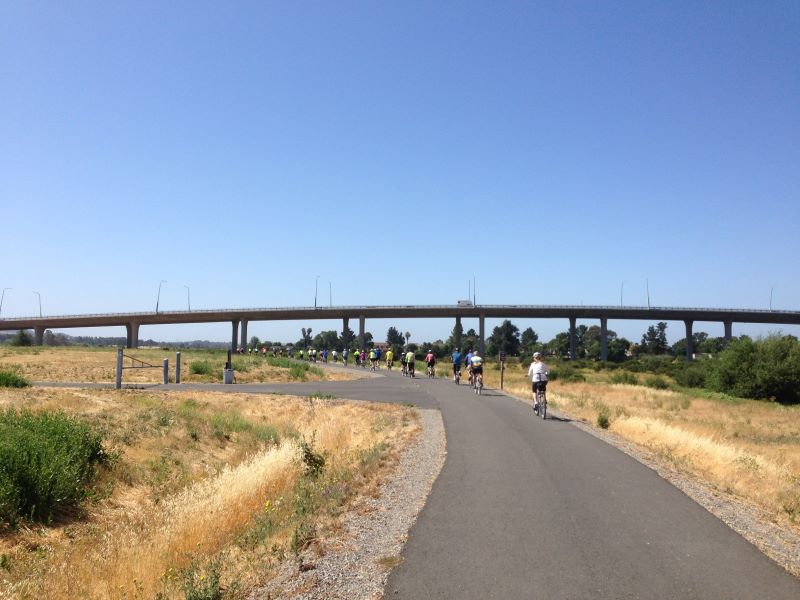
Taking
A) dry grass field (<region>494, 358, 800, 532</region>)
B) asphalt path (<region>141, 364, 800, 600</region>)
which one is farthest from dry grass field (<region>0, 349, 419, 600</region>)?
dry grass field (<region>494, 358, 800, 532</region>)

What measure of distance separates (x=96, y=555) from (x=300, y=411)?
47.8 feet

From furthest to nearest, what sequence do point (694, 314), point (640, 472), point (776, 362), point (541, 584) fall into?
1. point (694, 314)
2. point (776, 362)
3. point (640, 472)
4. point (541, 584)

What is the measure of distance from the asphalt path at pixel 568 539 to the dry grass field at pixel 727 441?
175 centimetres

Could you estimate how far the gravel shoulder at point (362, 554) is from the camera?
564cm

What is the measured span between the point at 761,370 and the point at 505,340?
472ft

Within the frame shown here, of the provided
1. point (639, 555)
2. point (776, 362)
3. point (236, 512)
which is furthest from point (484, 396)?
point (776, 362)

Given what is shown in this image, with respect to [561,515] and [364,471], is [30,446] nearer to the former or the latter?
[364,471]

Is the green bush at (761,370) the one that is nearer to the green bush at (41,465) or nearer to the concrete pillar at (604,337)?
the green bush at (41,465)

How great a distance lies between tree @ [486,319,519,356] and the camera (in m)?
189

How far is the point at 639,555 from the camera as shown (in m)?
6.55

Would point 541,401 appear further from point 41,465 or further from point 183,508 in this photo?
point 41,465

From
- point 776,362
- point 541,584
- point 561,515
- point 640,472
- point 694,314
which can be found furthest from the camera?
point 694,314

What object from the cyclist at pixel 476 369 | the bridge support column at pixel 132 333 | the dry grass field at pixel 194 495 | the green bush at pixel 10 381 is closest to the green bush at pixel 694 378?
the cyclist at pixel 476 369

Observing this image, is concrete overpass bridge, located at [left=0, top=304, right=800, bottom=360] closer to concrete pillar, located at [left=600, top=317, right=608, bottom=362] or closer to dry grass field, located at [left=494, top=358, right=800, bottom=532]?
concrete pillar, located at [left=600, top=317, right=608, bottom=362]
